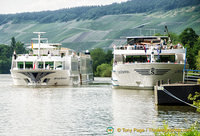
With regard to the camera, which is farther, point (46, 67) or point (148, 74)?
point (46, 67)

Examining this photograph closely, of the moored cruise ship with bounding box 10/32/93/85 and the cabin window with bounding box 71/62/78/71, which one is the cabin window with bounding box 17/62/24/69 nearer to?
the moored cruise ship with bounding box 10/32/93/85

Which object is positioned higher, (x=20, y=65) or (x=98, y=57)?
(x=98, y=57)

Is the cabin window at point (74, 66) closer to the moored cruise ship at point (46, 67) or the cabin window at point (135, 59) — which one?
the moored cruise ship at point (46, 67)

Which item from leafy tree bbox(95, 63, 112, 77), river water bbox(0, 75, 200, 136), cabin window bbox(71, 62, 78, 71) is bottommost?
river water bbox(0, 75, 200, 136)

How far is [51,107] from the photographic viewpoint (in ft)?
136

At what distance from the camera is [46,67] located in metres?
84.5

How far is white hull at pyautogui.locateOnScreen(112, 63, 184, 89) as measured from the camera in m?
61.3

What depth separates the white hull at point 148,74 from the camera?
61.3 metres

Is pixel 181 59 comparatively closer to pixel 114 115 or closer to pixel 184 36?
pixel 114 115

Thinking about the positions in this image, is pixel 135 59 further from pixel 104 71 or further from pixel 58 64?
pixel 104 71

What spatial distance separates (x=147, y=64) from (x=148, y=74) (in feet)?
3.97

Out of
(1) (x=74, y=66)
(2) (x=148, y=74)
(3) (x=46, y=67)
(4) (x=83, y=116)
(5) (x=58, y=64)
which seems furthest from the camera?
(1) (x=74, y=66)

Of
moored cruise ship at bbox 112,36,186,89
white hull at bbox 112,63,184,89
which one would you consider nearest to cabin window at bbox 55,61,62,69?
moored cruise ship at bbox 112,36,186,89

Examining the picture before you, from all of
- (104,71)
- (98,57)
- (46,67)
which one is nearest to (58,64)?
(46,67)
